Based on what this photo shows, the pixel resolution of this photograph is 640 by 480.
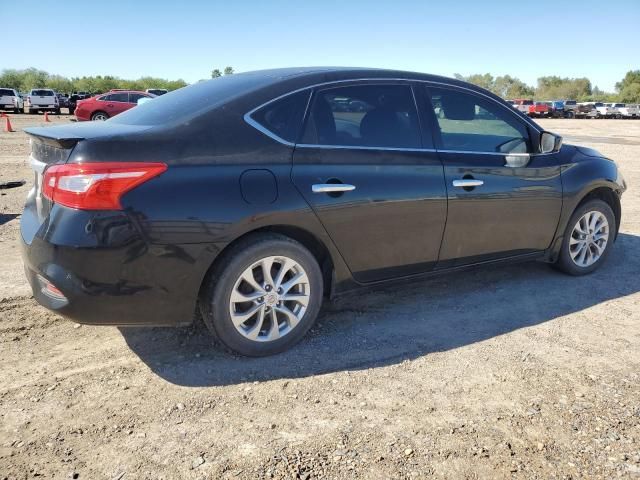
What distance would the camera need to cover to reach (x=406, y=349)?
3520mm

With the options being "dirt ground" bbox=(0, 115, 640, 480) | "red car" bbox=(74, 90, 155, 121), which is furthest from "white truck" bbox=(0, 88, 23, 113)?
"dirt ground" bbox=(0, 115, 640, 480)

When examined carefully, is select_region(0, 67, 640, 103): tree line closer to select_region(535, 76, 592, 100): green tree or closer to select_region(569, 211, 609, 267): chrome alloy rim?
select_region(535, 76, 592, 100): green tree

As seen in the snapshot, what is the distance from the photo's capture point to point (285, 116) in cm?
333

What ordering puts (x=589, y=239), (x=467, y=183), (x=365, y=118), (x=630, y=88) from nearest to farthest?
(x=365, y=118) → (x=467, y=183) → (x=589, y=239) → (x=630, y=88)

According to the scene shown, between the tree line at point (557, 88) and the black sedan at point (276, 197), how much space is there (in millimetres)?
101356

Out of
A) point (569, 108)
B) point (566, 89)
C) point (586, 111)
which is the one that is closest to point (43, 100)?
point (569, 108)

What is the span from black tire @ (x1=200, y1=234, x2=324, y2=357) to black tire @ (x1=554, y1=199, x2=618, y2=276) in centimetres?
257

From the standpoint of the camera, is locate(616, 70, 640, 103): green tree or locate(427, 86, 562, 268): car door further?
locate(616, 70, 640, 103): green tree

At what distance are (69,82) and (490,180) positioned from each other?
285 feet

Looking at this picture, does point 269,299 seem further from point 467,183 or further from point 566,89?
point 566,89

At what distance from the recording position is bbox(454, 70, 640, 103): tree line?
9894 centimetres

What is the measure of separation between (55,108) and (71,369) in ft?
131

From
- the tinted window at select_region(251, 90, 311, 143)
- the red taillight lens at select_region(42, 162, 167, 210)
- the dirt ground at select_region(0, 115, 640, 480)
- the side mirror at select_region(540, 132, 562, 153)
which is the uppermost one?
the tinted window at select_region(251, 90, 311, 143)

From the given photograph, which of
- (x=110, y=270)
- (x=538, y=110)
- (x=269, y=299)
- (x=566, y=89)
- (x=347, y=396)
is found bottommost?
(x=347, y=396)
